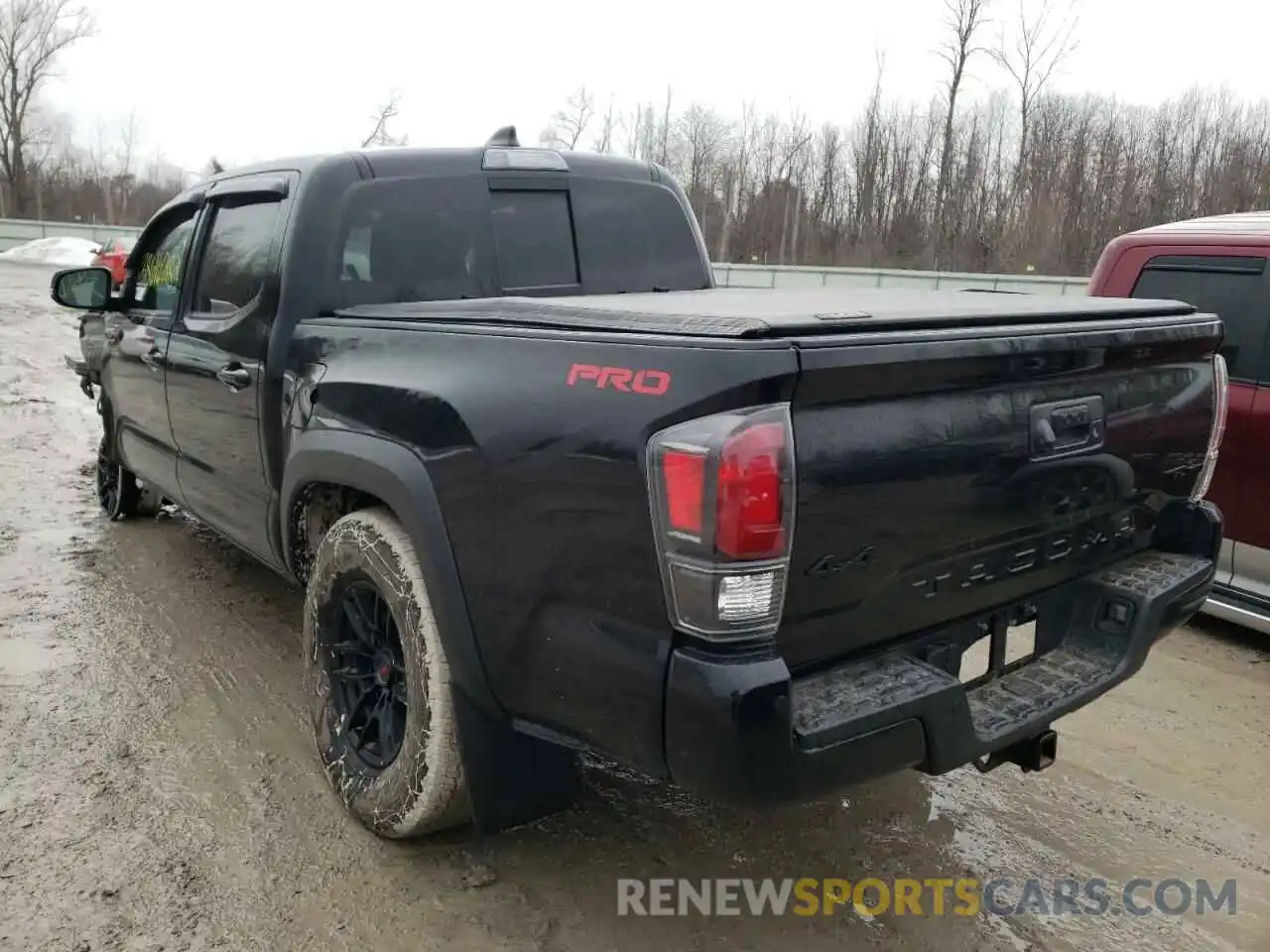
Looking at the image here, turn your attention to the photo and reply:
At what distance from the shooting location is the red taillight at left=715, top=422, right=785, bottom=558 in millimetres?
1839

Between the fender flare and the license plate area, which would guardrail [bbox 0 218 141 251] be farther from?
the license plate area

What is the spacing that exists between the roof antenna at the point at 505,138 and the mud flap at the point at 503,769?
241 centimetres

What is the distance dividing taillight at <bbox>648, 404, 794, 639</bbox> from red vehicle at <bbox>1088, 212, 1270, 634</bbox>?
334cm

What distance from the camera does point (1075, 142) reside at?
1225 inches

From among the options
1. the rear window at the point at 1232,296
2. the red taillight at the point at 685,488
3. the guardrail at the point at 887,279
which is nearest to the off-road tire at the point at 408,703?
the red taillight at the point at 685,488

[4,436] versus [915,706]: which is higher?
[915,706]

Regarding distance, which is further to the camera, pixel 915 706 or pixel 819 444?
pixel 915 706

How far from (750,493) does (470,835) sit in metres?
1.61

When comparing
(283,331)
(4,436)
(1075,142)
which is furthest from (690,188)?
A: (283,331)

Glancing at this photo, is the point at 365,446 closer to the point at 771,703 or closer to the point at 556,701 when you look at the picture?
the point at 556,701

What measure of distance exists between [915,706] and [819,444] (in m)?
0.60

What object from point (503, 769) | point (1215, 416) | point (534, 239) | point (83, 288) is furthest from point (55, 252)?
point (1215, 416)

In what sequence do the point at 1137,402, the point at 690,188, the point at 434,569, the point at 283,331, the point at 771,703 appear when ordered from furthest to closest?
the point at 690,188, the point at 283,331, the point at 1137,402, the point at 434,569, the point at 771,703

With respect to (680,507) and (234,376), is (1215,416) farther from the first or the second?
(234,376)
